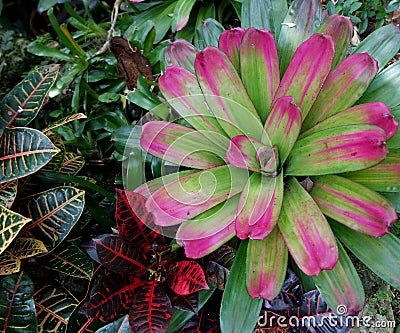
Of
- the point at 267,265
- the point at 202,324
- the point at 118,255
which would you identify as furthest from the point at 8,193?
the point at 267,265

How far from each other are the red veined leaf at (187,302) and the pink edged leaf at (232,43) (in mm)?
557

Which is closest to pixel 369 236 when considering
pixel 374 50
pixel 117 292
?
pixel 374 50

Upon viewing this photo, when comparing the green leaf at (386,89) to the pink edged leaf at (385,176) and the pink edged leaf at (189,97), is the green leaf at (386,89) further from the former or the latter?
the pink edged leaf at (189,97)

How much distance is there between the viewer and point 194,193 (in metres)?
0.92

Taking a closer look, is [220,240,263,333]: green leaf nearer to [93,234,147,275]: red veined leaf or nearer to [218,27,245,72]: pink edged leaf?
[93,234,147,275]: red veined leaf

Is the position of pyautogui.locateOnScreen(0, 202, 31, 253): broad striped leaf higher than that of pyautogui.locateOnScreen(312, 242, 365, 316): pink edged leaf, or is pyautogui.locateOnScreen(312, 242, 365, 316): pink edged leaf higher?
pyautogui.locateOnScreen(312, 242, 365, 316): pink edged leaf

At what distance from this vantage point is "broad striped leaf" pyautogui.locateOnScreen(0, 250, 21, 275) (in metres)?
1.06

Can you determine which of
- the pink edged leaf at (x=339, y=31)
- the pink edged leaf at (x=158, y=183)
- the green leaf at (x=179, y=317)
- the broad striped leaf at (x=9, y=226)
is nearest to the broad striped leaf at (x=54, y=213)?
the broad striped leaf at (x=9, y=226)

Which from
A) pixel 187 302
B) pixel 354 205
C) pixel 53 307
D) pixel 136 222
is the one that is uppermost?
pixel 354 205

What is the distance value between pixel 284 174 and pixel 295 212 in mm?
95

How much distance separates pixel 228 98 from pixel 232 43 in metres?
0.14

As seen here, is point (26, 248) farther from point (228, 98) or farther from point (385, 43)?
point (385, 43)

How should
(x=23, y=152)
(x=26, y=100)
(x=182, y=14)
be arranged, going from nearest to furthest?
(x=23, y=152), (x=26, y=100), (x=182, y=14)

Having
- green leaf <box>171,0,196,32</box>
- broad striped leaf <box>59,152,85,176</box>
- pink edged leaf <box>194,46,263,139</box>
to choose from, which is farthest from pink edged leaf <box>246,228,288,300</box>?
green leaf <box>171,0,196,32</box>
